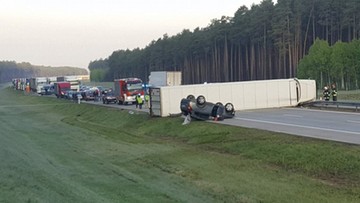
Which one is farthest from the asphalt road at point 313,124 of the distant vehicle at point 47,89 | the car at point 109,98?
the distant vehicle at point 47,89

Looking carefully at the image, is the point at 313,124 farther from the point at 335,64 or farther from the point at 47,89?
the point at 47,89

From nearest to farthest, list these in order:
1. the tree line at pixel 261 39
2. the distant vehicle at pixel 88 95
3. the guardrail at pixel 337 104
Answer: the guardrail at pixel 337 104
the distant vehicle at pixel 88 95
the tree line at pixel 261 39

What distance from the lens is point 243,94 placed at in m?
37.5

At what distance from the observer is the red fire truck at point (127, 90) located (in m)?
53.1

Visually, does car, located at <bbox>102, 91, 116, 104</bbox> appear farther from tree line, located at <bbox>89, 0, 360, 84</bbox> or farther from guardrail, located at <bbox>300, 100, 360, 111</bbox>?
tree line, located at <bbox>89, 0, 360, 84</bbox>

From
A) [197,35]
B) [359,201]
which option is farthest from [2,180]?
[197,35]

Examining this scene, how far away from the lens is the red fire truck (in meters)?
53.1

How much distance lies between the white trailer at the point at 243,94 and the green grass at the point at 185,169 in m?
9.32

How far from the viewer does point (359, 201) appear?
36.7 feet

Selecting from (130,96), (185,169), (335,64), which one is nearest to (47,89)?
(130,96)

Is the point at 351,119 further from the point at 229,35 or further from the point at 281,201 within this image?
the point at 229,35

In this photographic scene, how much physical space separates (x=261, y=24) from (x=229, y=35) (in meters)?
12.8

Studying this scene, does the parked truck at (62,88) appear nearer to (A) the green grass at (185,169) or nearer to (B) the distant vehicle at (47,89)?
(B) the distant vehicle at (47,89)

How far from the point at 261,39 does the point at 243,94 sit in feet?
187
